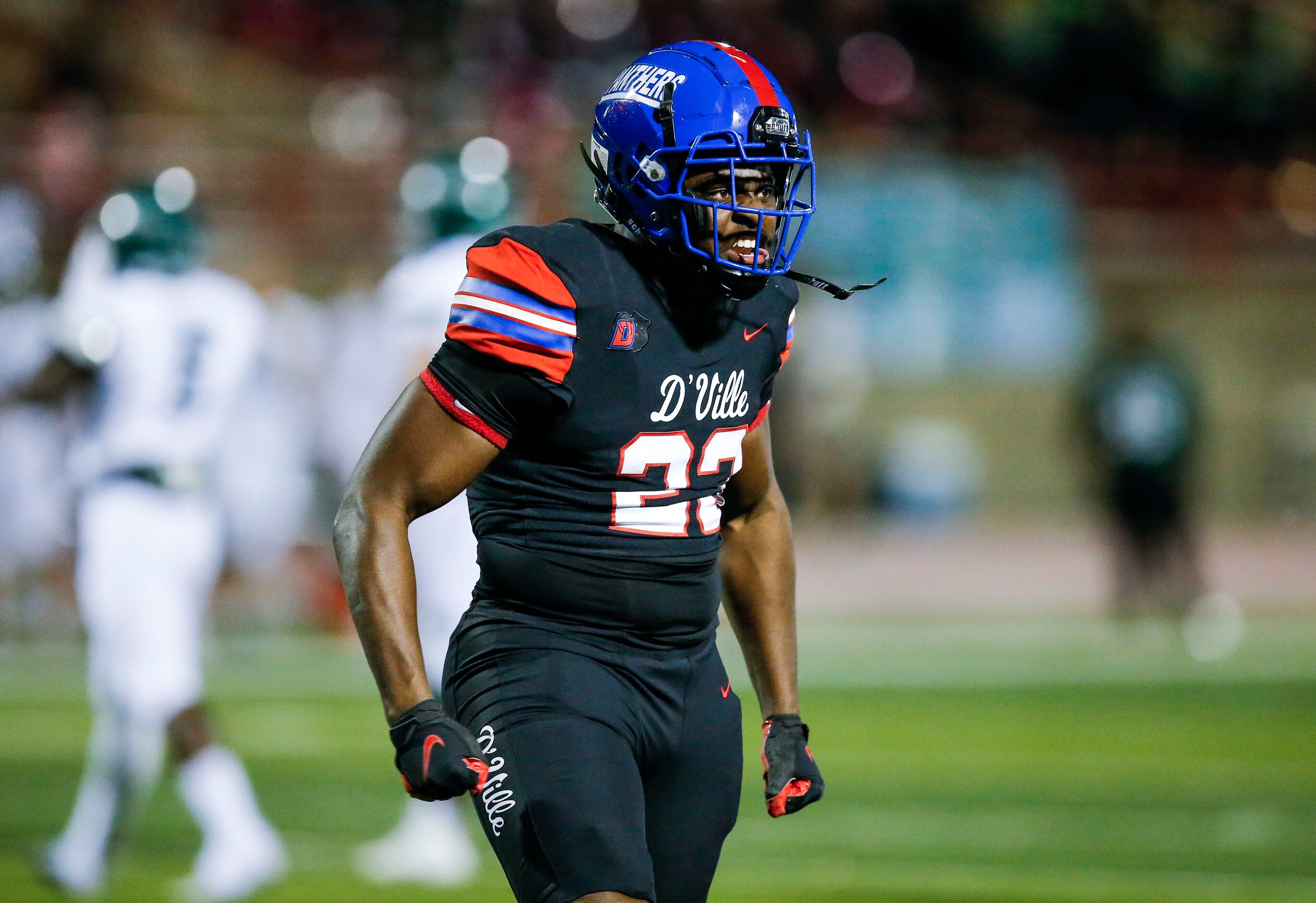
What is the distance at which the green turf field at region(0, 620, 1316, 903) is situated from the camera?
621 cm

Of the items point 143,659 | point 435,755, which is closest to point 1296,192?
point 143,659

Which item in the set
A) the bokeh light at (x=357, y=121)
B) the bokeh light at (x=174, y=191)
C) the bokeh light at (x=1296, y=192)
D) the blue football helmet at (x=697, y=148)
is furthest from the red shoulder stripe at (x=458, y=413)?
the bokeh light at (x=1296, y=192)

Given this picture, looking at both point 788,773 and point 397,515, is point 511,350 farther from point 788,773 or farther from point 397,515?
point 788,773

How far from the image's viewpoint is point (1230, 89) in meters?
19.4

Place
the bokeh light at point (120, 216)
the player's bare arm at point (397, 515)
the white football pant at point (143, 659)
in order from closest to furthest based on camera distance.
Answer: the player's bare arm at point (397, 515) → the white football pant at point (143, 659) → the bokeh light at point (120, 216)

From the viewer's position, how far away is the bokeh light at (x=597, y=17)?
17.6 meters

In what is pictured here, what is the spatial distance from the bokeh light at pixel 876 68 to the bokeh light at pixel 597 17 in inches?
92.1

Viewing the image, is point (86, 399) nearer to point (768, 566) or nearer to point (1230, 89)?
point (768, 566)

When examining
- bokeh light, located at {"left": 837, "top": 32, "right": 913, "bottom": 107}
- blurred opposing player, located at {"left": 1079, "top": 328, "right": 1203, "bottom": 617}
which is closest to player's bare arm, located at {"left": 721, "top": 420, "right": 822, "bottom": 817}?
blurred opposing player, located at {"left": 1079, "top": 328, "right": 1203, "bottom": 617}

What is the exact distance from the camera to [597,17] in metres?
17.8

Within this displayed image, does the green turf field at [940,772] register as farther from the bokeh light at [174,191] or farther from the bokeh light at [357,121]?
the bokeh light at [357,121]

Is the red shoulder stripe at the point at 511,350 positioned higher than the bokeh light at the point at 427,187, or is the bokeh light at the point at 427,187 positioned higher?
the bokeh light at the point at 427,187

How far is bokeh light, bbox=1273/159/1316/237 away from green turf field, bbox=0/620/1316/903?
6.11 m

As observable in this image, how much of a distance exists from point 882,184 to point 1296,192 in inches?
182
